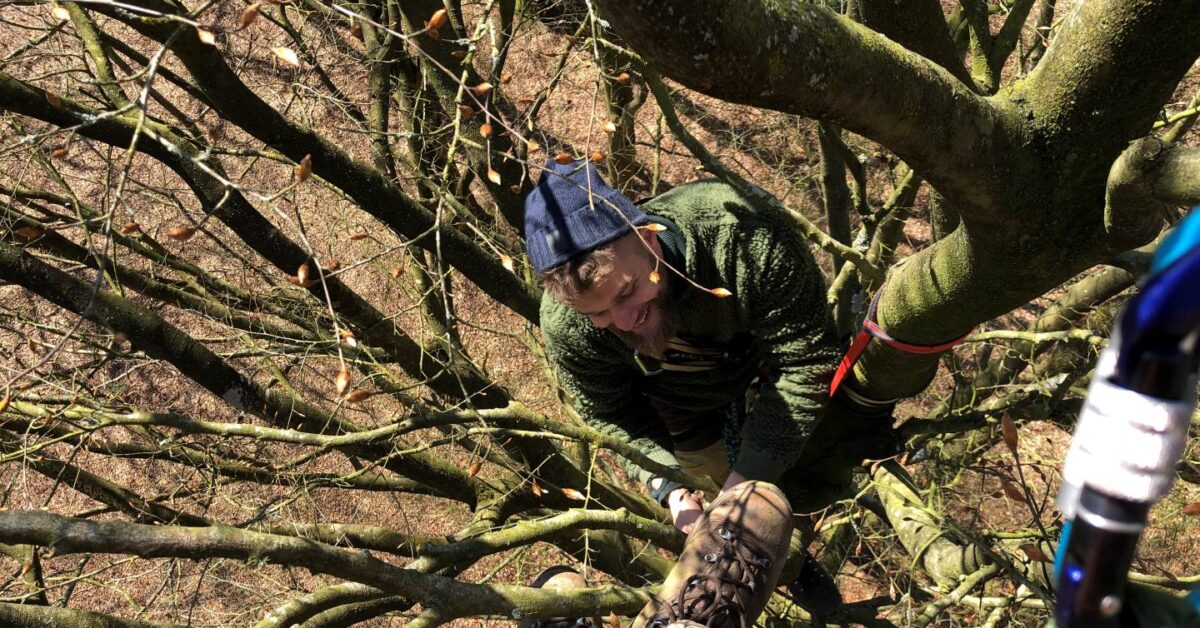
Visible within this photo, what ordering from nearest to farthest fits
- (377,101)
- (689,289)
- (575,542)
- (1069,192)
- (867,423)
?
(1069,192) < (689,289) < (867,423) < (575,542) < (377,101)

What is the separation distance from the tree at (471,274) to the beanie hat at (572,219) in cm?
17

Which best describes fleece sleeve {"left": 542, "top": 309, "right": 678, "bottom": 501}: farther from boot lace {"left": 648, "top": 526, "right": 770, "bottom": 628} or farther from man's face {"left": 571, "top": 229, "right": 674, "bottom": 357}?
boot lace {"left": 648, "top": 526, "right": 770, "bottom": 628}

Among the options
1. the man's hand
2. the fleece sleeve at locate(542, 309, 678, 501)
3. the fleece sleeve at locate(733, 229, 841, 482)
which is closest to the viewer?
the fleece sleeve at locate(733, 229, 841, 482)

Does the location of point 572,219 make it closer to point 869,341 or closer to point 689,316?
point 689,316

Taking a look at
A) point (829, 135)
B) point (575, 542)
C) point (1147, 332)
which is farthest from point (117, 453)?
point (1147, 332)

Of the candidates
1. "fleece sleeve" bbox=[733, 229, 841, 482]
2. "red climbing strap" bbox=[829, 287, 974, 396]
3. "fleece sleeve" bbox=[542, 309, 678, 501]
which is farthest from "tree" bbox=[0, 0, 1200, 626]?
"fleece sleeve" bbox=[542, 309, 678, 501]

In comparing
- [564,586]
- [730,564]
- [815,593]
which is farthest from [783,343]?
[815,593]

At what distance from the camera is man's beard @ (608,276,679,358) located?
2.37m

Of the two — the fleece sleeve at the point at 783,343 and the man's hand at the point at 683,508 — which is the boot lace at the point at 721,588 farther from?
the man's hand at the point at 683,508

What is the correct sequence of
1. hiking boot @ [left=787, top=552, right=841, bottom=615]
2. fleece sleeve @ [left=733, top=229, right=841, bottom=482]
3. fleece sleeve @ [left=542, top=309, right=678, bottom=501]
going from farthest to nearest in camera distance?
hiking boot @ [left=787, top=552, right=841, bottom=615] < fleece sleeve @ [left=542, top=309, right=678, bottom=501] < fleece sleeve @ [left=733, top=229, right=841, bottom=482]

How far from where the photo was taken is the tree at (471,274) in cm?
142

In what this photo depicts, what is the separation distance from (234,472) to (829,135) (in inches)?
97.7

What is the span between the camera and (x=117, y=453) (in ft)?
10.1

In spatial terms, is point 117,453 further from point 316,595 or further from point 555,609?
point 555,609
